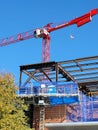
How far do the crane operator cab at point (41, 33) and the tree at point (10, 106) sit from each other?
54.3 meters

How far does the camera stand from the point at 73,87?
93.5 feet

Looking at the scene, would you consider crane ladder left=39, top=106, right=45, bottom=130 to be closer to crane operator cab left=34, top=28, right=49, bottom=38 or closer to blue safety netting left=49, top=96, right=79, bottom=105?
blue safety netting left=49, top=96, right=79, bottom=105

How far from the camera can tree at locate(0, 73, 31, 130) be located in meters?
25.1

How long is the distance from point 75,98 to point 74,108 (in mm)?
1417

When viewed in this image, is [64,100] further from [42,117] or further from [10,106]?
[10,106]

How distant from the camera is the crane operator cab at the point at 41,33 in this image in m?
81.9

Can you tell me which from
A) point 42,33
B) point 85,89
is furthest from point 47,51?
point 85,89

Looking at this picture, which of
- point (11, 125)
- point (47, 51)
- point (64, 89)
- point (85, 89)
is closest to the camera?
point (11, 125)

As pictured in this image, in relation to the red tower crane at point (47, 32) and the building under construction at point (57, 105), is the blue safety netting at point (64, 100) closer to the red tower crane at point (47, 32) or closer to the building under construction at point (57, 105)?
the building under construction at point (57, 105)

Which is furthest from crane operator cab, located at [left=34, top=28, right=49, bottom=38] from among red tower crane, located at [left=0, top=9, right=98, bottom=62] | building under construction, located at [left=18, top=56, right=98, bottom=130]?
building under construction, located at [left=18, top=56, right=98, bottom=130]

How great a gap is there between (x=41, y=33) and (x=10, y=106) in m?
57.8

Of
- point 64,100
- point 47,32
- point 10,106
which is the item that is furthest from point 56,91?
point 47,32

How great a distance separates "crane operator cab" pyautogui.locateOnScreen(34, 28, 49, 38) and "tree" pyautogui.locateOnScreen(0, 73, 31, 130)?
54.3m

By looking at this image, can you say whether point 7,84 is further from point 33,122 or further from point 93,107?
point 93,107
